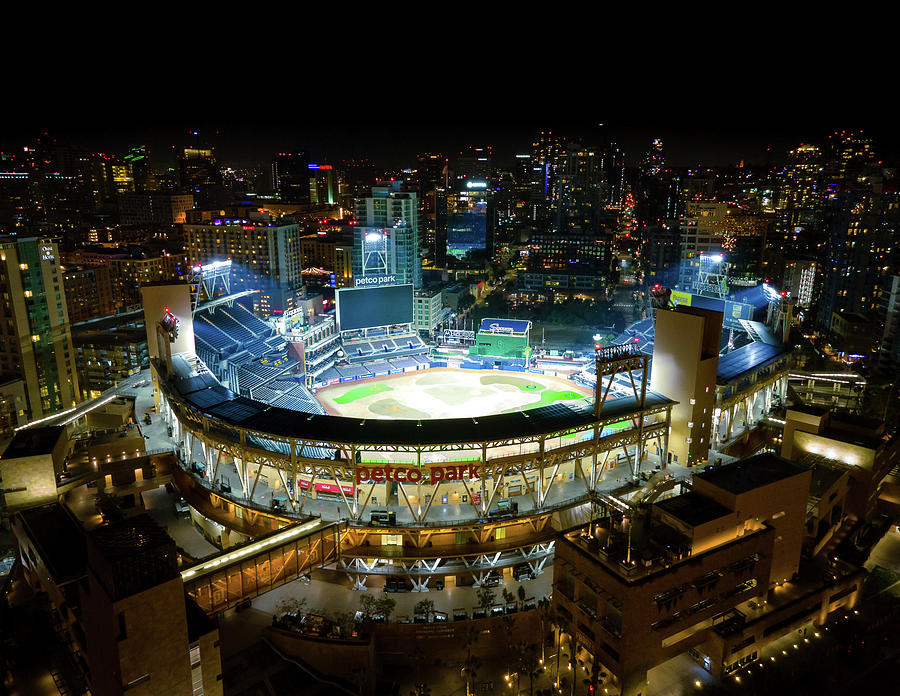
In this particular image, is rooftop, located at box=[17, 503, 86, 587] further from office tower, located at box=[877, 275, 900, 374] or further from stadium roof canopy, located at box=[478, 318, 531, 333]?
office tower, located at box=[877, 275, 900, 374]

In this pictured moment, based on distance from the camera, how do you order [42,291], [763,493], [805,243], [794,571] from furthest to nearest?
1. [805,243]
2. [42,291]
3. [794,571]
4. [763,493]

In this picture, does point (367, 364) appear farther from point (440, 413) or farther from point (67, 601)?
point (67, 601)

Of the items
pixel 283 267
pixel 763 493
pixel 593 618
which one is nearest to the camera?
pixel 593 618

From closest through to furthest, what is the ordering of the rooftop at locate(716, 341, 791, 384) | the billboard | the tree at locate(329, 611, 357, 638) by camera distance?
the tree at locate(329, 611, 357, 638)
the rooftop at locate(716, 341, 791, 384)
the billboard

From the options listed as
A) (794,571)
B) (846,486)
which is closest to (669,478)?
(794,571)

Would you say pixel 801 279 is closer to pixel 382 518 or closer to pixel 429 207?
pixel 382 518

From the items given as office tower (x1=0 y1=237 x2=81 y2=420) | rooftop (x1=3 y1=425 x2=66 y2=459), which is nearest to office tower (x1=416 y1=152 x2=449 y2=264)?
office tower (x1=0 y1=237 x2=81 y2=420)
